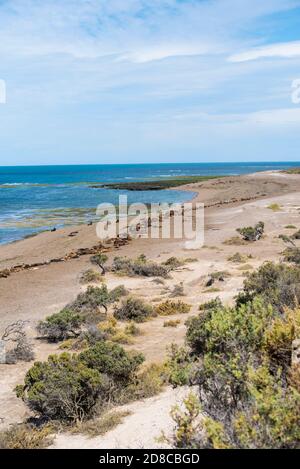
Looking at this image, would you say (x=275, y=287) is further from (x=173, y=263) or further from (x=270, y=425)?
(x=173, y=263)

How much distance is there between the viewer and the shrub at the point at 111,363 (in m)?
7.64

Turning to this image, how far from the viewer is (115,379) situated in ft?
25.2

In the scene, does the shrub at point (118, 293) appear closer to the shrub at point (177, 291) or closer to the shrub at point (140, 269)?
the shrub at point (177, 291)

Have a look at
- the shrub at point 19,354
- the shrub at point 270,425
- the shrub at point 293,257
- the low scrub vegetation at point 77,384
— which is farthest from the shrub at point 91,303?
the shrub at point 270,425

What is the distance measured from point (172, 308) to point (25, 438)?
7436 mm

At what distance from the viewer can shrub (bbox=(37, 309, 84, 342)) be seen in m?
11.2

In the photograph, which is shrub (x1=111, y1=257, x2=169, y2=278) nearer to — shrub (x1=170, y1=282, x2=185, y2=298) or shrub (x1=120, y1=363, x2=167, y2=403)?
shrub (x1=170, y1=282, x2=185, y2=298)

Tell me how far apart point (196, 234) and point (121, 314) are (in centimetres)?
1561

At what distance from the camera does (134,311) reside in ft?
41.0

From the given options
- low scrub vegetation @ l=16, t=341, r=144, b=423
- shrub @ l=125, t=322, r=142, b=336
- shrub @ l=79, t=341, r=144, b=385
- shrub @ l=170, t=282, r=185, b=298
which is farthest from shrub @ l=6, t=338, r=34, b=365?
shrub @ l=170, t=282, r=185, b=298

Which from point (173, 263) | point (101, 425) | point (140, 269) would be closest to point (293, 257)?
point (173, 263)

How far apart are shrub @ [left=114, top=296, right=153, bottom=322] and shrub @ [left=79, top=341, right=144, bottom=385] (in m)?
4.27

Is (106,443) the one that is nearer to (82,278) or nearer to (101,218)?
(82,278)

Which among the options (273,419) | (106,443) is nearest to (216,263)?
(106,443)
